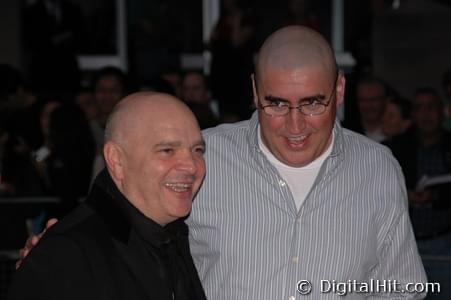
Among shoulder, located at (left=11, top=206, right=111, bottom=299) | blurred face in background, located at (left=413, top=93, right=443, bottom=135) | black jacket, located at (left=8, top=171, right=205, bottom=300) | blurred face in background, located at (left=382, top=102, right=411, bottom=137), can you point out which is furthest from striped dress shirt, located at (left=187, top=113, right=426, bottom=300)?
blurred face in background, located at (left=382, top=102, right=411, bottom=137)

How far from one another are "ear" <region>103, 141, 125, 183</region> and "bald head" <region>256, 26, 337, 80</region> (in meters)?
0.79

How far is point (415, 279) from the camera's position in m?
4.27

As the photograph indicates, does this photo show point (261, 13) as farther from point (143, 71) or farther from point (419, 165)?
point (419, 165)

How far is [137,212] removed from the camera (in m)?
3.66

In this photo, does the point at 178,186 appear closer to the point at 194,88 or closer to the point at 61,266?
the point at 61,266

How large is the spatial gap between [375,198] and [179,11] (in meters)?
11.3

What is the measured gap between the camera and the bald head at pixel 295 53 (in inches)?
162

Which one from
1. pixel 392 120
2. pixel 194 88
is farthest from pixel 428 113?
pixel 194 88

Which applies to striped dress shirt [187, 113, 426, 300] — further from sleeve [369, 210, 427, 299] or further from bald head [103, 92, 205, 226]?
bald head [103, 92, 205, 226]

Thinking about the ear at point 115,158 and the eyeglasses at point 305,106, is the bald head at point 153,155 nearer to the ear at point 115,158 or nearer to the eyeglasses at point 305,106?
the ear at point 115,158

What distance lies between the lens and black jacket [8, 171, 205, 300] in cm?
337

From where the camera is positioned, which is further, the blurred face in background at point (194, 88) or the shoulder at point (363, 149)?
the blurred face in background at point (194, 88)

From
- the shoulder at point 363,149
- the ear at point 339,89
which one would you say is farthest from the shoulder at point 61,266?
the shoulder at point 363,149

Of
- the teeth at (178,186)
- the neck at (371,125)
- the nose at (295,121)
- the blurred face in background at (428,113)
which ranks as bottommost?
the neck at (371,125)
